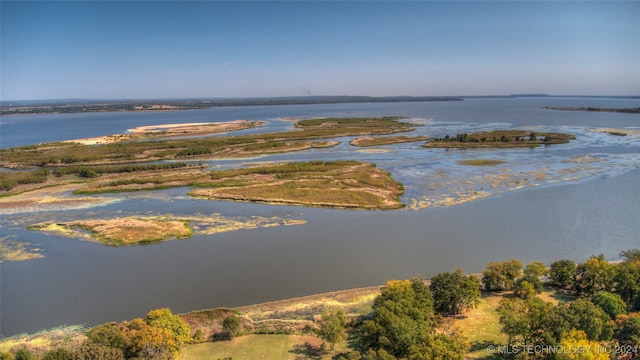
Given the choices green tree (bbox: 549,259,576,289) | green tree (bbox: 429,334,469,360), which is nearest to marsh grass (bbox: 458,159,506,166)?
green tree (bbox: 549,259,576,289)

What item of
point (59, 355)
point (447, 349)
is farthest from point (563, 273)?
point (59, 355)

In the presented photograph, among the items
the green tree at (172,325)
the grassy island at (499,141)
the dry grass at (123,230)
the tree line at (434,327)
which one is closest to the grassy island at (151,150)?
the grassy island at (499,141)

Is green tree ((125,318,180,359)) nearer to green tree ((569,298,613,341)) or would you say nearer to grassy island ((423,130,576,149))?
green tree ((569,298,613,341))

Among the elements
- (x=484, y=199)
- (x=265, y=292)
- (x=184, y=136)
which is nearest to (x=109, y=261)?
(x=265, y=292)

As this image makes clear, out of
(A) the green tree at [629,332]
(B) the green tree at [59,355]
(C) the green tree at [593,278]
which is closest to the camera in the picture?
(B) the green tree at [59,355]

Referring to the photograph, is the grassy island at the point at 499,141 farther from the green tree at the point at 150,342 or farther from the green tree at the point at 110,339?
the green tree at the point at 110,339

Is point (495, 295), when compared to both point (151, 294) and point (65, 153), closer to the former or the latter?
point (151, 294)

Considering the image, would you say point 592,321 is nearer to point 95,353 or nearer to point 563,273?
point 563,273
